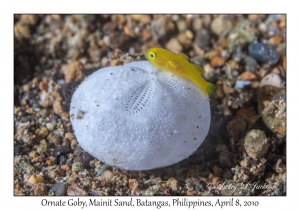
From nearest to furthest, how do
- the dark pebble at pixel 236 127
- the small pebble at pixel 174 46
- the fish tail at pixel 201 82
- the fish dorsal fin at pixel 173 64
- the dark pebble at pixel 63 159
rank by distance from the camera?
the fish dorsal fin at pixel 173 64
the fish tail at pixel 201 82
the dark pebble at pixel 63 159
the dark pebble at pixel 236 127
the small pebble at pixel 174 46

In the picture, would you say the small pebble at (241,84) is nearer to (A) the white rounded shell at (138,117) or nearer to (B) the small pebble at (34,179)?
(A) the white rounded shell at (138,117)

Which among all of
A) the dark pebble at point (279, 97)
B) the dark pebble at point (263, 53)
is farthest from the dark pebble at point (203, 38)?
the dark pebble at point (279, 97)

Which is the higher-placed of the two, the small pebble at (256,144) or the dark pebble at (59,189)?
the small pebble at (256,144)

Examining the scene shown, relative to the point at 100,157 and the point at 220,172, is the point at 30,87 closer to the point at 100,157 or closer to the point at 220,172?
the point at 100,157

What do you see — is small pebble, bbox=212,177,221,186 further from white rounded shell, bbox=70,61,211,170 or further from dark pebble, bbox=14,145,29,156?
dark pebble, bbox=14,145,29,156

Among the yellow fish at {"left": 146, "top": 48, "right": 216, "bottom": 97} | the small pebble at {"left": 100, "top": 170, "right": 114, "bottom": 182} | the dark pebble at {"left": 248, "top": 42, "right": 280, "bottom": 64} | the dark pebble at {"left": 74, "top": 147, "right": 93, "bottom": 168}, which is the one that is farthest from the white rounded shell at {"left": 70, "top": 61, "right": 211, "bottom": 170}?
the dark pebble at {"left": 248, "top": 42, "right": 280, "bottom": 64}
